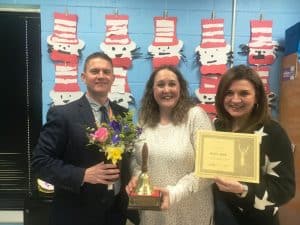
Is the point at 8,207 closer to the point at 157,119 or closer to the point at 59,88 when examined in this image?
the point at 59,88

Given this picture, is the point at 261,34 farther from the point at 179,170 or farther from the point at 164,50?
the point at 179,170

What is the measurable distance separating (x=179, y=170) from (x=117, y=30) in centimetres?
140

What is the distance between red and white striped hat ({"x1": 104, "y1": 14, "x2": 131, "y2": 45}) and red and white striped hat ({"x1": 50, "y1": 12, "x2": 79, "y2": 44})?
0.27 m

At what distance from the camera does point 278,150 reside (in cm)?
143

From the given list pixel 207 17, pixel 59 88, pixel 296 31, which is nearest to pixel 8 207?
Answer: pixel 59 88

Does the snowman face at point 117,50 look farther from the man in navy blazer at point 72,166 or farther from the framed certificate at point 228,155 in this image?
the framed certificate at point 228,155

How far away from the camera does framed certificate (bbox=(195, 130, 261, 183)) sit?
139 centimetres

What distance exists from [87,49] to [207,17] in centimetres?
99

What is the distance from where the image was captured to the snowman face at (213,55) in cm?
258

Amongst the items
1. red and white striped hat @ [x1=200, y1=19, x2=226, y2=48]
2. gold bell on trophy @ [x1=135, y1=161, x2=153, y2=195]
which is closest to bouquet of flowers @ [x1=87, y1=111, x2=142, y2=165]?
gold bell on trophy @ [x1=135, y1=161, x2=153, y2=195]

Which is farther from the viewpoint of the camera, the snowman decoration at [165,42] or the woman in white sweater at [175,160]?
the snowman decoration at [165,42]

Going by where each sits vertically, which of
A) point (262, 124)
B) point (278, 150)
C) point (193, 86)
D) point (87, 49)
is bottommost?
point (278, 150)

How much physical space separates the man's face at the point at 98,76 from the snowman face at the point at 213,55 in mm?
1075

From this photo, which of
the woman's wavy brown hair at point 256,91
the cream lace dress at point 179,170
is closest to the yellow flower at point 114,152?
the cream lace dress at point 179,170
